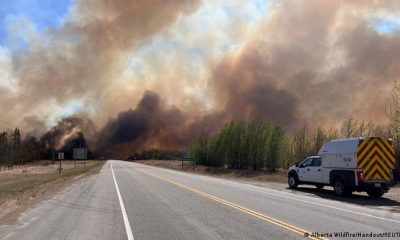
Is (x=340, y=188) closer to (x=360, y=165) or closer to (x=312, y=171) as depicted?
(x=360, y=165)

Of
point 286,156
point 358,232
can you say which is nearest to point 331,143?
point 358,232

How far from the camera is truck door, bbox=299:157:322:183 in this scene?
24.8 m

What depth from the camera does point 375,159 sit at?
71.1 ft

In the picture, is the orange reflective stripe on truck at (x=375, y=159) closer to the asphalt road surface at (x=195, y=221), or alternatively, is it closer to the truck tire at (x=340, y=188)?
the truck tire at (x=340, y=188)

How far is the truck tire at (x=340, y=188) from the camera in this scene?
2202cm

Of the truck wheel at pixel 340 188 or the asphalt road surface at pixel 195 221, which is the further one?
the truck wheel at pixel 340 188

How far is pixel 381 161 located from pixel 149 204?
11.7 metres

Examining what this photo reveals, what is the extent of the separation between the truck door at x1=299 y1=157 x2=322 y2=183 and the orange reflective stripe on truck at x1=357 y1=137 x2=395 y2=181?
3366 mm

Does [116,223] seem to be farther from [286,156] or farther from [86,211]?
[286,156]

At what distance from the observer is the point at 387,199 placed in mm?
21641

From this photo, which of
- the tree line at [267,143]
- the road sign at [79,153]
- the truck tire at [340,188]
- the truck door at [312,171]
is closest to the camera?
the truck tire at [340,188]

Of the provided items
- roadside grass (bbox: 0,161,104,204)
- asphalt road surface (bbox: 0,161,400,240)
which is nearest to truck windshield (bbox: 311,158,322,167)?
asphalt road surface (bbox: 0,161,400,240)

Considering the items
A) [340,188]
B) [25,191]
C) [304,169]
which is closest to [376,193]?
[340,188]

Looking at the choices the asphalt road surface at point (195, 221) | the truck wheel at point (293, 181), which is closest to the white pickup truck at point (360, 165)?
the truck wheel at point (293, 181)
